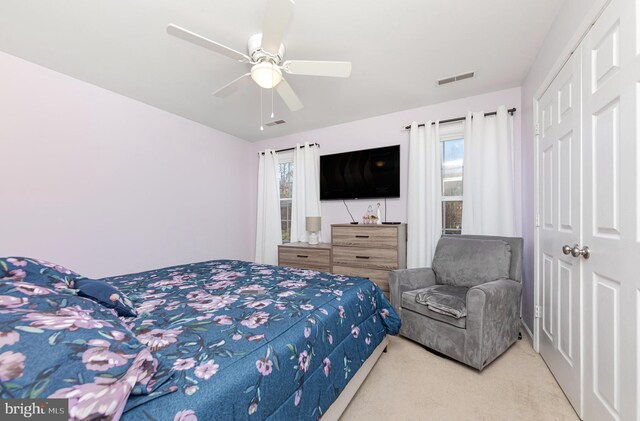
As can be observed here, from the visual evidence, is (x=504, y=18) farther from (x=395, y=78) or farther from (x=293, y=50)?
(x=293, y=50)

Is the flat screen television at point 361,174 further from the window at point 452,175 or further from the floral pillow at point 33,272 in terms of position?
the floral pillow at point 33,272

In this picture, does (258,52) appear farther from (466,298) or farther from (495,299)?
(495,299)

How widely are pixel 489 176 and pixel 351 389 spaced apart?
2.59 m

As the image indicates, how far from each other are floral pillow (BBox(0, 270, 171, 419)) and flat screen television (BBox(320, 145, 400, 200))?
123 inches

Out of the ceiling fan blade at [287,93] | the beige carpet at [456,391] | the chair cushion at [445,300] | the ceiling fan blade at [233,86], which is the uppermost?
the ceiling fan blade at [233,86]

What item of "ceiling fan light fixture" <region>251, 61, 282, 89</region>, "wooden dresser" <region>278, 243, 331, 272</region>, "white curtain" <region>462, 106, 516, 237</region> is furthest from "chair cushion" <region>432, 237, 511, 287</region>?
"ceiling fan light fixture" <region>251, 61, 282, 89</region>

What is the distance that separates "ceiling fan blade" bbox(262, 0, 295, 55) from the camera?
137cm

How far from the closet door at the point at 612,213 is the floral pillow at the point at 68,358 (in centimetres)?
180

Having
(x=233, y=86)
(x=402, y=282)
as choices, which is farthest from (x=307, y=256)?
(x=233, y=86)

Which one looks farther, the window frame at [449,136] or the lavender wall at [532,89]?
the window frame at [449,136]

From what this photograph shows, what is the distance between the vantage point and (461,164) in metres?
3.13

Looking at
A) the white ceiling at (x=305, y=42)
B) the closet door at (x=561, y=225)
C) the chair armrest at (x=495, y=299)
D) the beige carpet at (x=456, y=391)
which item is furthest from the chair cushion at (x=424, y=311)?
the white ceiling at (x=305, y=42)

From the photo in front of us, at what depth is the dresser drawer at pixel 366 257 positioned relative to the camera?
9.95 feet

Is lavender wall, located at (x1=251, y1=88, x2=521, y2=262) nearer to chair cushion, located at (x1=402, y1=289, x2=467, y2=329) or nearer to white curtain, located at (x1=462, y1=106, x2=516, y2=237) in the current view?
white curtain, located at (x1=462, y1=106, x2=516, y2=237)
